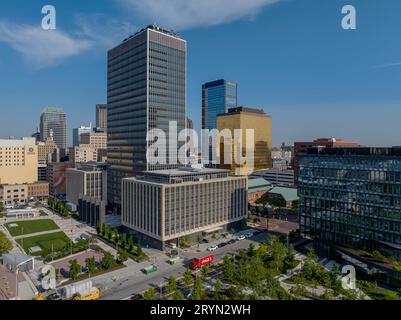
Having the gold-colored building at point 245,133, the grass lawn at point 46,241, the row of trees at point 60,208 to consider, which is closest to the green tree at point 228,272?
the grass lawn at point 46,241

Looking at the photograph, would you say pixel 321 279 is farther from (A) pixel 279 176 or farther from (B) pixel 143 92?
(A) pixel 279 176

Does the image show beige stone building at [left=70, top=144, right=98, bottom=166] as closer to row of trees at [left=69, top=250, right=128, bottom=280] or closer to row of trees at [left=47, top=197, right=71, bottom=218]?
row of trees at [left=47, top=197, right=71, bottom=218]

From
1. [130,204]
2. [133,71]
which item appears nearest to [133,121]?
[133,71]

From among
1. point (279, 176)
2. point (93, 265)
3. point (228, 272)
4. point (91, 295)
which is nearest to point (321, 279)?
point (228, 272)

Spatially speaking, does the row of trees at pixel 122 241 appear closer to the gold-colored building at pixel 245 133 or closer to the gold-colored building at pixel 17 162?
the gold-colored building at pixel 17 162

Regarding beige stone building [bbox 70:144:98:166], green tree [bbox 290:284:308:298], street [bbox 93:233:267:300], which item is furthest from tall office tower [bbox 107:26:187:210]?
beige stone building [bbox 70:144:98:166]

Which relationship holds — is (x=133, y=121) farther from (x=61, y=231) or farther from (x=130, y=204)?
(x=61, y=231)
